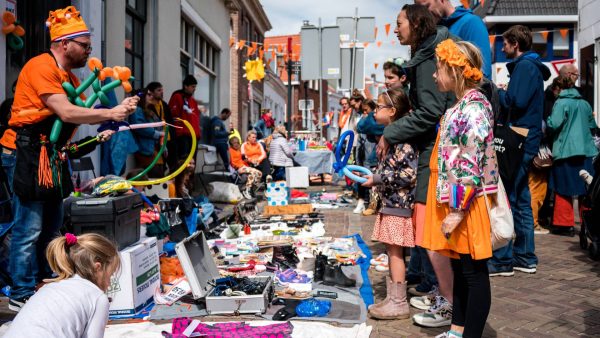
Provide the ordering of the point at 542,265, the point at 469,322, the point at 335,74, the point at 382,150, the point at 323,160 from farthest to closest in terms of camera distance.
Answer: the point at 323,160 → the point at 335,74 → the point at 542,265 → the point at 382,150 → the point at 469,322

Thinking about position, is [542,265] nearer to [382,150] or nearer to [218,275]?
[382,150]

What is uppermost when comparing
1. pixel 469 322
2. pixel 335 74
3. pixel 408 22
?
pixel 335 74

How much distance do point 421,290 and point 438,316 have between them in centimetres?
81

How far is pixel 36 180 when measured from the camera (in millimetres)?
3857

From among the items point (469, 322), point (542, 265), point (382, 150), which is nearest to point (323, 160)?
point (542, 265)

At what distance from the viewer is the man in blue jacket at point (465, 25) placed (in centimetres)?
420

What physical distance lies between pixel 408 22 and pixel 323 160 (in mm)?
12000

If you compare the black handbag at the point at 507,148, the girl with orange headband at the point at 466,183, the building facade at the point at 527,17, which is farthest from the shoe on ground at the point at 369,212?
the building facade at the point at 527,17

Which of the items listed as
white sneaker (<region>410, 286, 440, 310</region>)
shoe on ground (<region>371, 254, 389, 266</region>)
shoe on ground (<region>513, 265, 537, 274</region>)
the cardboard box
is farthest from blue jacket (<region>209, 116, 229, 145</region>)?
white sneaker (<region>410, 286, 440, 310</region>)

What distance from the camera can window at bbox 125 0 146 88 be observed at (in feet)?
29.2

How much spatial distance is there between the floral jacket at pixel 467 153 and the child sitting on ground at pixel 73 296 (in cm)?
166

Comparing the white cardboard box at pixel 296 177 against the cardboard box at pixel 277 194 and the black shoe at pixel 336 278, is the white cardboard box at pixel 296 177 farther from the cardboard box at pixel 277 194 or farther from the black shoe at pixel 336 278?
the black shoe at pixel 336 278

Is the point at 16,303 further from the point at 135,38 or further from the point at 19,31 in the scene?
the point at 135,38

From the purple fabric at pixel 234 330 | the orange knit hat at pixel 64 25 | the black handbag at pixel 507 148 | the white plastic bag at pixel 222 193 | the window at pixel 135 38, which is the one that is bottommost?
the purple fabric at pixel 234 330
